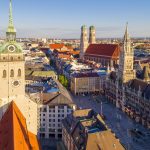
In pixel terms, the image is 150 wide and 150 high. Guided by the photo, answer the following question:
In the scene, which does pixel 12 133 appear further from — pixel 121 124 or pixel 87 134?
pixel 121 124

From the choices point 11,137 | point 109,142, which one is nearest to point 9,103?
point 11,137

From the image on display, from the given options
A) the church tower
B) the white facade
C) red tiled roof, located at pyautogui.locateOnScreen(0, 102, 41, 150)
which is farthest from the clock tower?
the church tower

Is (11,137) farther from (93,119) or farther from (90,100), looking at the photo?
(90,100)

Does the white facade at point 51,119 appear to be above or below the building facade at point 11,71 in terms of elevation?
below

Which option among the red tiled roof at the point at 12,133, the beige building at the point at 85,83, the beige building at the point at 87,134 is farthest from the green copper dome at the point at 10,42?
the beige building at the point at 85,83

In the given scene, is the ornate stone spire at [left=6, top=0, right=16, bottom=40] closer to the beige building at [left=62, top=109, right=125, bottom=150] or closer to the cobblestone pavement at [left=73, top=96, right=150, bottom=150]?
the beige building at [left=62, top=109, right=125, bottom=150]

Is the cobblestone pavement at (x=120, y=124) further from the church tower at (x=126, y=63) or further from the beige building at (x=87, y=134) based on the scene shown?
the beige building at (x=87, y=134)
